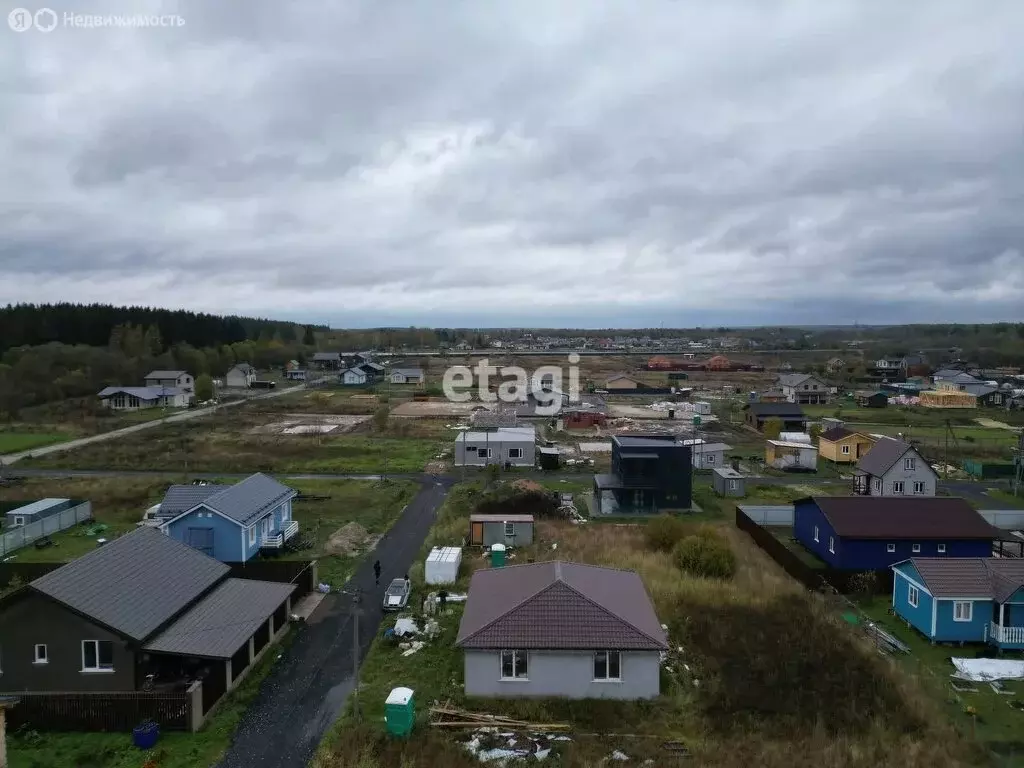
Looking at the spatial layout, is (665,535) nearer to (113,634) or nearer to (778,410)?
(113,634)

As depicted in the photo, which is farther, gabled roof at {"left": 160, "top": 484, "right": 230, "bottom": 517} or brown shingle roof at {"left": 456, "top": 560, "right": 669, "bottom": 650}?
gabled roof at {"left": 160, "top": 484, "right": 230, "bottom": 517}

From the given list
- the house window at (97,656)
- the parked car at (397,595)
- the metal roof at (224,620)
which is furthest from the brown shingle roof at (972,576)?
the house window at (97,656)

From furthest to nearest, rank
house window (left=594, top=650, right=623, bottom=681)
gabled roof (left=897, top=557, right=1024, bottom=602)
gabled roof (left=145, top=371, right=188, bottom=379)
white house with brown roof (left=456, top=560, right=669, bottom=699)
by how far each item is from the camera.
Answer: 1. gabled roof (left=145, top=371, right=188, bottom=379)
2. gabled roof (left=897, top=557, right=1024, bottom=602)
3. house window (left=594, top=650, right=623, bottom=681)
4. white house with brown roof (left=456, top=560, right=669, bottom=699)

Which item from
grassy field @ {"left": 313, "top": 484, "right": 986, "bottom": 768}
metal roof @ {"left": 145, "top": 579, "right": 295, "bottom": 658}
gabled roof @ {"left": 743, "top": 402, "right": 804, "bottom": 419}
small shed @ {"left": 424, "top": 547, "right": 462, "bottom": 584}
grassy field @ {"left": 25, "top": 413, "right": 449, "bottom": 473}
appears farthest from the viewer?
gabled roof @ {"left": 743, "top": 402, "right": 804, "bottom": 419}

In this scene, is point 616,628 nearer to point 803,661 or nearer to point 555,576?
point 555,576

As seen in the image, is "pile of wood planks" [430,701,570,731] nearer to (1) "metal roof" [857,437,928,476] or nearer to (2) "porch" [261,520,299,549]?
(2) "porch" [261,520,299,549]

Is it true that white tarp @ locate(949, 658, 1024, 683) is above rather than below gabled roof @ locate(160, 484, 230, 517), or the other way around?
below

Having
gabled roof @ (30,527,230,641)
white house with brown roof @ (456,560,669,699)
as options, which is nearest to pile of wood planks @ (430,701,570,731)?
white house with brown roof @ (456,560,669,699)

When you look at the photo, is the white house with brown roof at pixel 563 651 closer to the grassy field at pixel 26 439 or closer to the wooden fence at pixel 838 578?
the wooden fence at pixel 838 578

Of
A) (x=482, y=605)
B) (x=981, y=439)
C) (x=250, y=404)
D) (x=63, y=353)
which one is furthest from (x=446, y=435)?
(x=63, y=353)
